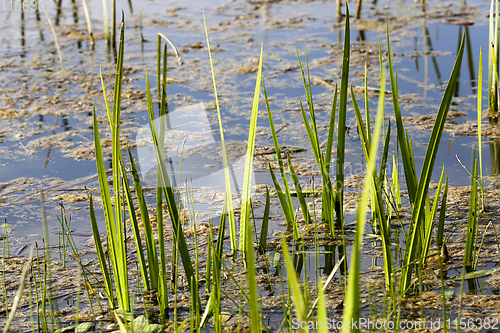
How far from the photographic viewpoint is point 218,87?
2.98 meters

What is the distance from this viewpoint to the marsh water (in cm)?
188

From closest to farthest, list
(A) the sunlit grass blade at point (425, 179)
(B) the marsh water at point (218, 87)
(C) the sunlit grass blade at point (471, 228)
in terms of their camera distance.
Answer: (A) the sunlit grass blade at point (425, 179) < (C) the sunlit grass blade at point (471, 228) < (B) the marsh water at point (218, 87)

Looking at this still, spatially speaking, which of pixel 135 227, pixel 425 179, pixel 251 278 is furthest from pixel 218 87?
pixel 251 278

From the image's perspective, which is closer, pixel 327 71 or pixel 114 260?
pixel 114 260

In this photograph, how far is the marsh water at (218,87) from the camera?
1.88 meters

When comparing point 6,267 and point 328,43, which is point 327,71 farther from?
point 6,267

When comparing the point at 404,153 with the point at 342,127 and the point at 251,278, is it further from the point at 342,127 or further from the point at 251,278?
the point at 251,278

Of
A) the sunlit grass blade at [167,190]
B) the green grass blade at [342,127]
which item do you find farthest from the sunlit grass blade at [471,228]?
the sunlit grass blade at [167,190]

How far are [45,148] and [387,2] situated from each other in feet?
12.3

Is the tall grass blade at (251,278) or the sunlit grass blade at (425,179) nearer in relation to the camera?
the tall grass blade at (251,278)

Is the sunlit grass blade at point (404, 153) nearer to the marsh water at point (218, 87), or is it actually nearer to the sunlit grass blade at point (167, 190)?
the marsh water at point (218, 87)

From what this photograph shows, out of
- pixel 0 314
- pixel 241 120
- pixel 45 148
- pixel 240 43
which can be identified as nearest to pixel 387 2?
pixel 240 43

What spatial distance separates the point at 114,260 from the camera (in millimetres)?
1090

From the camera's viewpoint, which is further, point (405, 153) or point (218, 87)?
point (218, 87)
